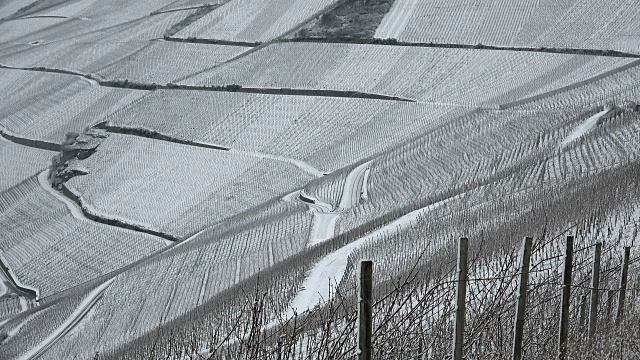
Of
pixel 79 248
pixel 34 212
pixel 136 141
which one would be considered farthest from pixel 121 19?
pixel 79 248

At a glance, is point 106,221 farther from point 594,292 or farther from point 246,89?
point 594,292

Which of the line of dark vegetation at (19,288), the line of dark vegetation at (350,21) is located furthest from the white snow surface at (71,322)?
the line of dark vegetation at (350,21)

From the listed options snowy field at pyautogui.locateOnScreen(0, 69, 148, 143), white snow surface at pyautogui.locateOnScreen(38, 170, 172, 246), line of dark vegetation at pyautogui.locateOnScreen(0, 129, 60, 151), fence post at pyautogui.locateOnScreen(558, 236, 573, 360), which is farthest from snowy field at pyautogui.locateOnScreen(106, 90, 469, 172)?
fence post at pyautogui.locateOnScreen(558, 236, 573, 360)

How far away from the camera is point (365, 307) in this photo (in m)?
3.94

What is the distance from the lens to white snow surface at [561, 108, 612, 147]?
26234 mm

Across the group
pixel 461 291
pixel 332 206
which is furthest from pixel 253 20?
pixel 461 291

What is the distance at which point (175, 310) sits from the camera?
19.4 m

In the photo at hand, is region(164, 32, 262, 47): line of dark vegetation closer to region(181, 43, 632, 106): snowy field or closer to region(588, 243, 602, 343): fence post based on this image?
region(181, 43, 632, 106): snowy field

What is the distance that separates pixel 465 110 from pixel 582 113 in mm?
7512

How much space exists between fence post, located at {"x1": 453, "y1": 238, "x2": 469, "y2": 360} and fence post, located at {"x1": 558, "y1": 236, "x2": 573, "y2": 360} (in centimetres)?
108

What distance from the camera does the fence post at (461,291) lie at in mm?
4812

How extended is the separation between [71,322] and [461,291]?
689 inches

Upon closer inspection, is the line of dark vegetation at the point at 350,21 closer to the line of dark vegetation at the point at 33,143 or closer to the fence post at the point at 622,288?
the line of dark vegetation at the point at 33,143

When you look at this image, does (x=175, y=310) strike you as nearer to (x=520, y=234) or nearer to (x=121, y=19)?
(x=520, y=234)
